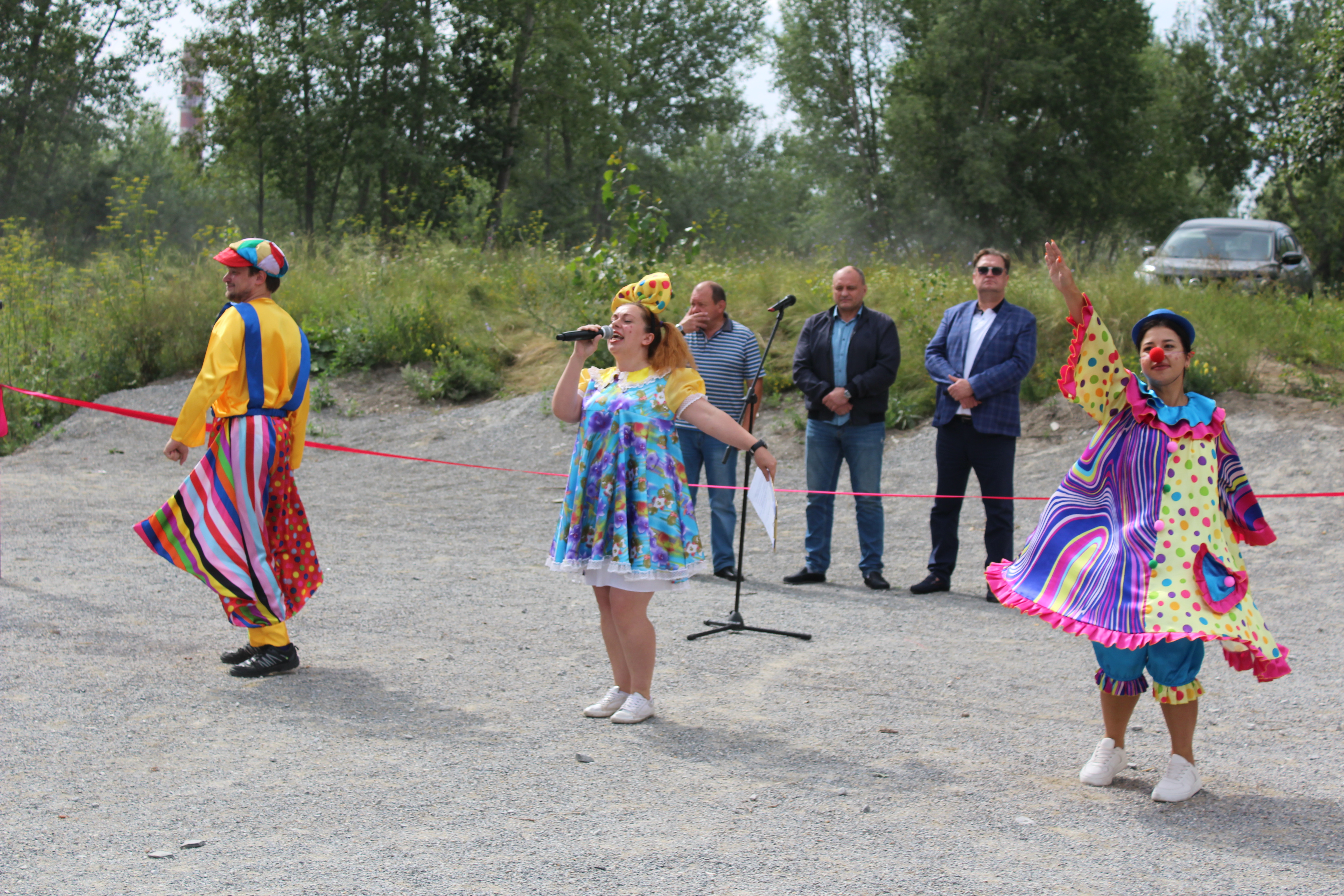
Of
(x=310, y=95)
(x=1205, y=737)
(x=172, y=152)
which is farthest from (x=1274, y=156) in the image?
(x=1205, y=737)

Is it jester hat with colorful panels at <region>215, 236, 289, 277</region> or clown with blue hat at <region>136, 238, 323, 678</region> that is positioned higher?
jester hat with colorful panels at <region>215, 236, 289, 277</region>

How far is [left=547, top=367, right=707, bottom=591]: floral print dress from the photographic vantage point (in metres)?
4.57

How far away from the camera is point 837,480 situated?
8.01m

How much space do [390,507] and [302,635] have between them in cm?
458

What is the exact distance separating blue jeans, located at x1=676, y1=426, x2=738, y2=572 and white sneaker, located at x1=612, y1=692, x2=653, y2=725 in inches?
126

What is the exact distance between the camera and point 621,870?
3.20 meters

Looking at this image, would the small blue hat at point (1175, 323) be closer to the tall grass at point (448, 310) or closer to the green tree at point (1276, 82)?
the tall grass at point (448, 310)

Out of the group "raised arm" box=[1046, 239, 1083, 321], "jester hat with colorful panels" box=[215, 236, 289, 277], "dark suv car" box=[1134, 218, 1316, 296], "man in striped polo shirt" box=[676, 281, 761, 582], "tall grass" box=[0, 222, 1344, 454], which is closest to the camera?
"raised arm" box=[1046, 239, 1083, 321]

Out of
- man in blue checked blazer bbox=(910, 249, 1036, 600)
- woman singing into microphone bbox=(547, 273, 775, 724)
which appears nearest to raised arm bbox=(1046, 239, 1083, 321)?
woman singing into microphone bbox=(547, 273, 775, 724)

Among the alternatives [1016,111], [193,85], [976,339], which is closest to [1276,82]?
[1016,111]

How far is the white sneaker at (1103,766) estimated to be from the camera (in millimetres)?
3988

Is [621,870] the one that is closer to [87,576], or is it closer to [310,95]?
[87,576]

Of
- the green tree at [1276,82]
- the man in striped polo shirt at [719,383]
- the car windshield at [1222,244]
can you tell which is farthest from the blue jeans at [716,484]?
the green tree at [1276,82]

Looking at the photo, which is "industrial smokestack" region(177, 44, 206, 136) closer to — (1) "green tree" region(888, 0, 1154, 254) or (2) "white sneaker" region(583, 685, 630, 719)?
(1) "green tree" region(888, 0, 1154, 254)
